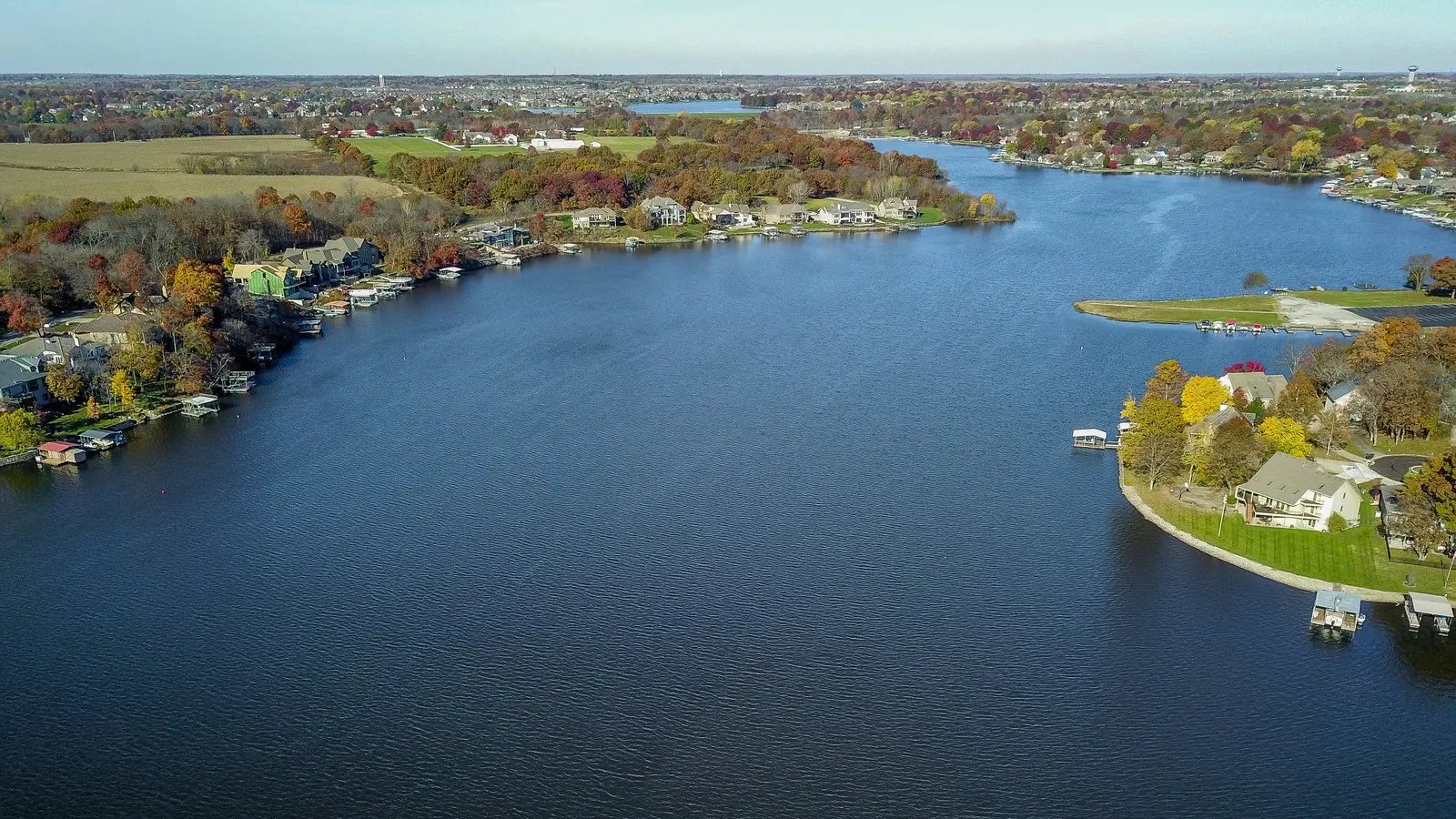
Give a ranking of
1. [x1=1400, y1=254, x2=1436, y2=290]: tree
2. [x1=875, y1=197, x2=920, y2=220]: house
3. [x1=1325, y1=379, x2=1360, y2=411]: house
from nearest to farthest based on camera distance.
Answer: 1. [x1=1325, y1=379, x2=1360, y2=411]: house
2. [x1=1400, y1=254, x2=1436, y2=290]: tree
3. [x1=875, y1=197, x2=920, y2=220]: house

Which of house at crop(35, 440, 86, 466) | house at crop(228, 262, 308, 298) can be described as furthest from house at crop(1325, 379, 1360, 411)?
house at crop(228, 262, 308, 298)

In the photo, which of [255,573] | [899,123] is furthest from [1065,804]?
[899,123]

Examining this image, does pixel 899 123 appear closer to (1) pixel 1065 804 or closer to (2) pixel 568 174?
(2) pixel 568 174

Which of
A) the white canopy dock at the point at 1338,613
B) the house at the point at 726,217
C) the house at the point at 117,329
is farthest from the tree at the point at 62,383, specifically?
the house at the point at 726,217

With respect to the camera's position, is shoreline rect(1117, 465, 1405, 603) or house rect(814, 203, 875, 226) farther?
house rect(814, 203, 875, 226)

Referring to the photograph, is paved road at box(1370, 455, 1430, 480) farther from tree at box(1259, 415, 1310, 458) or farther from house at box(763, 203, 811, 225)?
house at box(763, 203, 811, 225)
